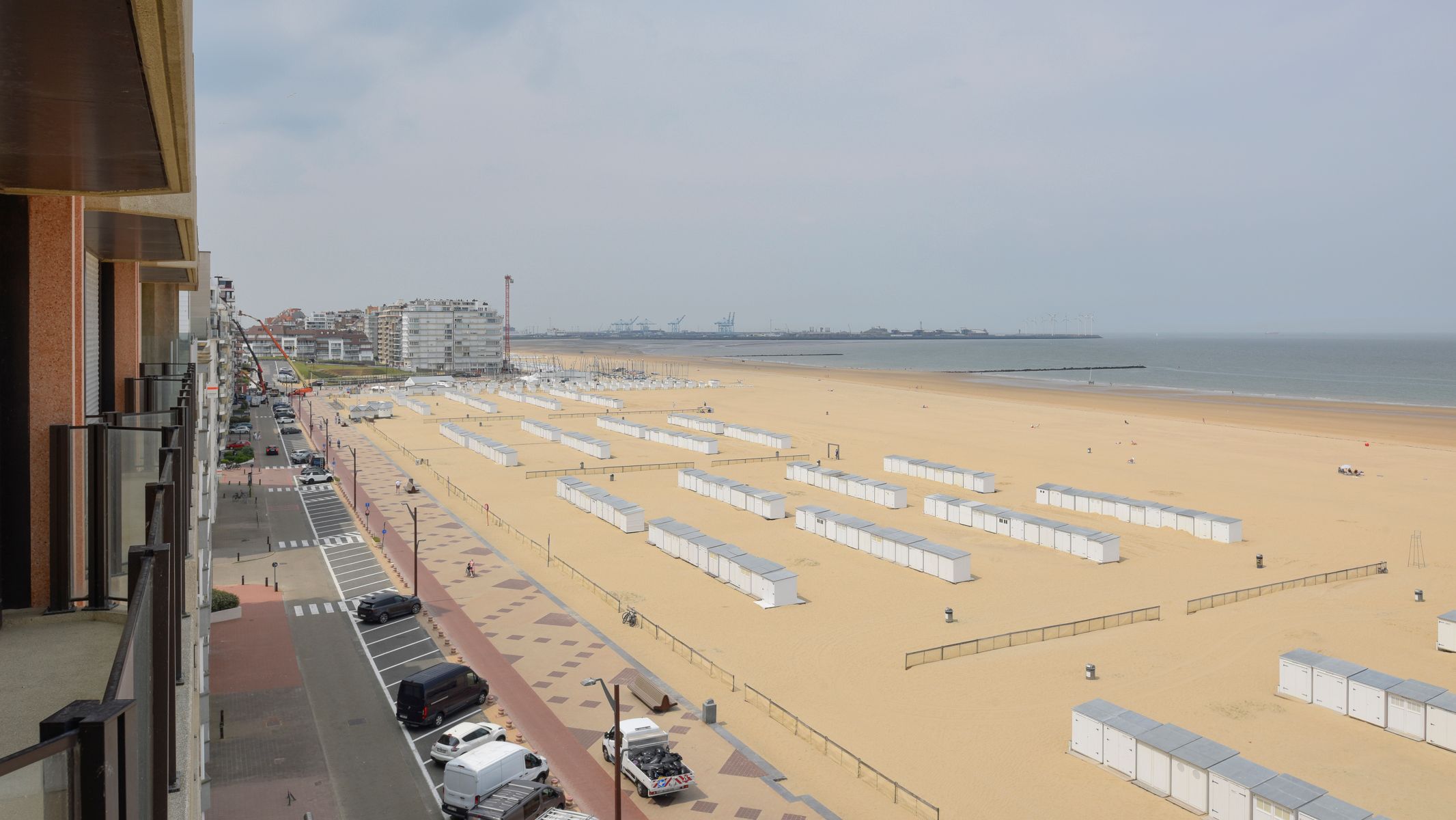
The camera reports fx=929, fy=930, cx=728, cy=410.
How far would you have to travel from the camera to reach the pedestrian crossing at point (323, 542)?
37062mm

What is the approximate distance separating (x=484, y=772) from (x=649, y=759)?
3.11 m

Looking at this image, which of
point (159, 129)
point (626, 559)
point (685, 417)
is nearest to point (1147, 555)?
point (626, 559)

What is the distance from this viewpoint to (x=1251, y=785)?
661 inches

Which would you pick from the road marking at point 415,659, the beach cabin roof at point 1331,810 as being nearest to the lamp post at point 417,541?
the road marking at point 415,659

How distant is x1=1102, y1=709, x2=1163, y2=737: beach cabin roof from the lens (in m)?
18.7

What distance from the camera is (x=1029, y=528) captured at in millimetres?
37312

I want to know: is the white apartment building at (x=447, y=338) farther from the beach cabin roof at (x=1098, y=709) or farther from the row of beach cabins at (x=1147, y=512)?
the beach cabin roof at (x=1098, y=709)

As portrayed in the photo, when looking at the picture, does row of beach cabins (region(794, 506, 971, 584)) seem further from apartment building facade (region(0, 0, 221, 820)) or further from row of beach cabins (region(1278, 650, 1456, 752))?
apartment building facade (region(0, 0, 221, 820))

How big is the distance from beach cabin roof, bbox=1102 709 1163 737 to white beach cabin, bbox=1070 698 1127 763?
0.09 metres

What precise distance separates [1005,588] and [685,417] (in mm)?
48086

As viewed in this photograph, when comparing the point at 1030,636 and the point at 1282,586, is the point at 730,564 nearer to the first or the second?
the point at 1030,636

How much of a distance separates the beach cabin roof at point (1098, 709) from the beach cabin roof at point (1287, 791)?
9.94 ft

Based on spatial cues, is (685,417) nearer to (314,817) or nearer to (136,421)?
(314,817)

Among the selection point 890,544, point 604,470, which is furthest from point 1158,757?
point 604,470
